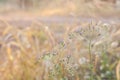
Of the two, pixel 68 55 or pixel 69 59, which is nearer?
pixel 69 59

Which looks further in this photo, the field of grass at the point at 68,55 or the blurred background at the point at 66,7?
the blurred background at the point at 66,7

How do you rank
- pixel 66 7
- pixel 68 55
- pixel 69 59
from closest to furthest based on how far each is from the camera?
pixel 69 59, pixel 68 55, pixel 66 7

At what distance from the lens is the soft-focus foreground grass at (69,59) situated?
253 cm

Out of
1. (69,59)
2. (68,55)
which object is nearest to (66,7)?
(68,55)

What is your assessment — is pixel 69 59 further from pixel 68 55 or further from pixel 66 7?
→ pixel 66 7

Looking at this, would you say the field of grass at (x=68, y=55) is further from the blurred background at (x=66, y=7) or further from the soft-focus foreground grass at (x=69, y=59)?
the blurred background at (x=66, y=7)

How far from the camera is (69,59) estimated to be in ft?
8.00

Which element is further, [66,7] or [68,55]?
[66,7]

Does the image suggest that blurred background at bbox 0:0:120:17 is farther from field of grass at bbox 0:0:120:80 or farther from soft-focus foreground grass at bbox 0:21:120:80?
soft-focus foreground grass at bbox 0:21:120:80

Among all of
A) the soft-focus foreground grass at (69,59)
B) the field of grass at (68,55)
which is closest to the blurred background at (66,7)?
the field of grass at (68,55)

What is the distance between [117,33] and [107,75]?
49cm

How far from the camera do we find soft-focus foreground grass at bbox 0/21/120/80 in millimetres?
2531

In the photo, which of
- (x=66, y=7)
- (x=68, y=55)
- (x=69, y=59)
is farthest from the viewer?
(x=66, y=7)

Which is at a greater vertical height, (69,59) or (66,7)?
(69,59)
